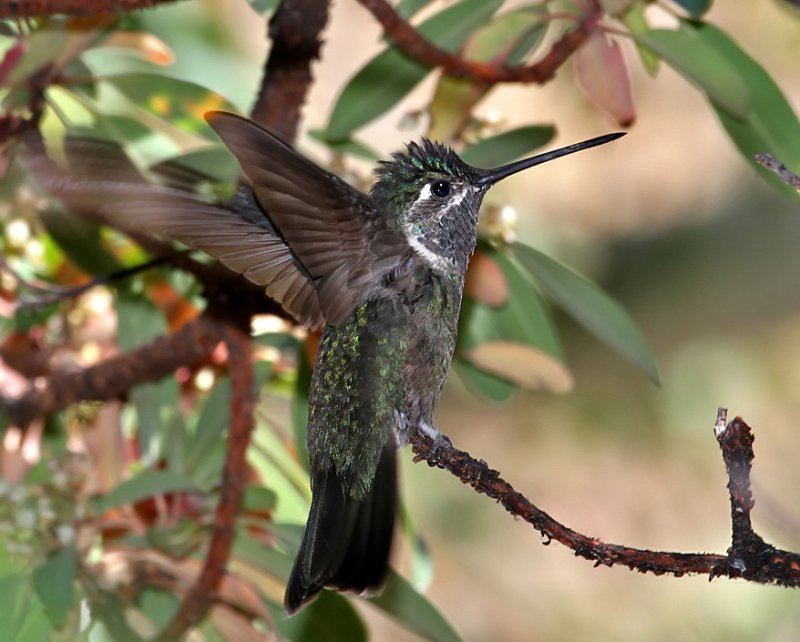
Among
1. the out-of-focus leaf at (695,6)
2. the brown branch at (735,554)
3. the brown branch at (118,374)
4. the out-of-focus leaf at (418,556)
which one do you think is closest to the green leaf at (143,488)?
the brown branch at (118,374)

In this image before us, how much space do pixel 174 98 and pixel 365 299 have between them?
72 centimetres

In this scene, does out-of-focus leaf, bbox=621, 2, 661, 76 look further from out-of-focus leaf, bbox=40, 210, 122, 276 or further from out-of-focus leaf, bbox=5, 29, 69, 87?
out-of-focus leaf, bbox=40, 210, 122, 276

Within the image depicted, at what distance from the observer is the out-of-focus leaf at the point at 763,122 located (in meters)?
1.76

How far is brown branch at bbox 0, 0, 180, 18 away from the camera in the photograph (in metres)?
1.63

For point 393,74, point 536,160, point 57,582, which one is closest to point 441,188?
point 536,160

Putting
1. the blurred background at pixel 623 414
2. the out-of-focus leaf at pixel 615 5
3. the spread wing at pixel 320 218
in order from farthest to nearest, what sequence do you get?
the blurred background at pixel 623 414, the out-of-focus leaf at pixel 615 5, the spread wing at pixel 320 218

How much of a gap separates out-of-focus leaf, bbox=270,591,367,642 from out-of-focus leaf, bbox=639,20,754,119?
115 cm

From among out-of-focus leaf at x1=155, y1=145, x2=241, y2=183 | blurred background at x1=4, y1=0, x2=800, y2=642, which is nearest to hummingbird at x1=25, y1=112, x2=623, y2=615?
out-of-focus leaf at x1=155, y1=145, x2=241, y2=183

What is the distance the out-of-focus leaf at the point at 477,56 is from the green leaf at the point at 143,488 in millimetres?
786

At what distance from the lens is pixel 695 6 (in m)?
1.79

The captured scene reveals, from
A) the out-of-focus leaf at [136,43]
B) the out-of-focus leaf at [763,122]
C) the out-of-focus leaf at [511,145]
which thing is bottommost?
the out-of-focus leaf at [136,43]

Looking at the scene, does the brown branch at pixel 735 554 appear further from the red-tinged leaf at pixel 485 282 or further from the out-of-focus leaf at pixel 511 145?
the out-of-focus leaf at pixel 511 145

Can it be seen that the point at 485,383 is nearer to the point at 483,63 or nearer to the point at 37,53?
the point at 483,63

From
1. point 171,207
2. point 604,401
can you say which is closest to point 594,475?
point 604,401
